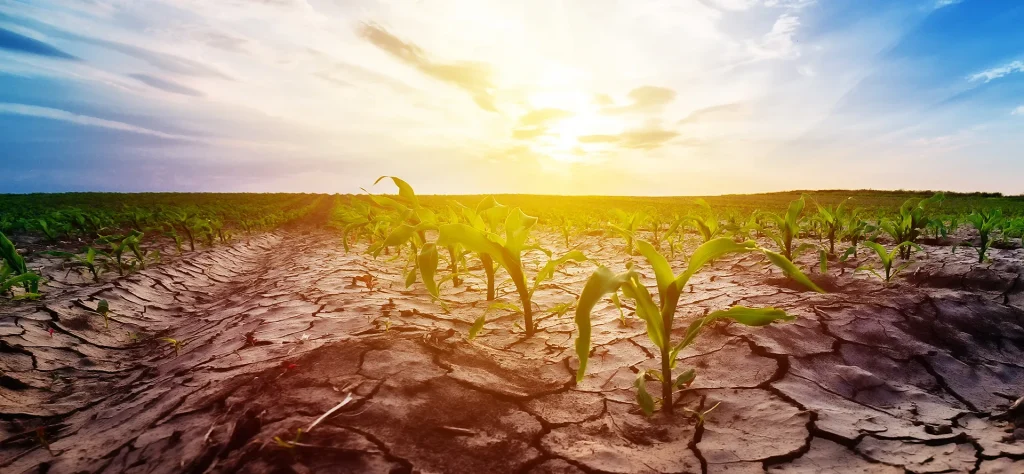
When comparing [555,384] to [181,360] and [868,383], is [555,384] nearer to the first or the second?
[868,383]

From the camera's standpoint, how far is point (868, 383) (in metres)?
1.54

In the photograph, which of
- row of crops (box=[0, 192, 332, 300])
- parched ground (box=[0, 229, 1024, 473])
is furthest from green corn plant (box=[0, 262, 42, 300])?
parched ground (box=[0, 229, 1024, 473])

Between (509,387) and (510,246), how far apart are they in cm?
66

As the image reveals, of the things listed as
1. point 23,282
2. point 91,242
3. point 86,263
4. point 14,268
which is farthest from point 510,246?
point 91,242

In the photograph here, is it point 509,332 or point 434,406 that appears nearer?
point 434,406

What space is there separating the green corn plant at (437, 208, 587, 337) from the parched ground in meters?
0.28

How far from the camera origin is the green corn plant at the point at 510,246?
174cm

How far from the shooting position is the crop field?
3.64 feet

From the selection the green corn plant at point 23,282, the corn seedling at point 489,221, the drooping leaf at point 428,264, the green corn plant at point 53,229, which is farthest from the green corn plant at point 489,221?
the green corn plant at point 53,229

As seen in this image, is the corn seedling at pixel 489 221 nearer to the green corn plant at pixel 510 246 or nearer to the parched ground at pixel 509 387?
the parched ground at pixel 509 387

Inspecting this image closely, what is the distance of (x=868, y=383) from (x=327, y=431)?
1.80 m

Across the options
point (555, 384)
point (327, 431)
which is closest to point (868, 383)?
point (555, 384)

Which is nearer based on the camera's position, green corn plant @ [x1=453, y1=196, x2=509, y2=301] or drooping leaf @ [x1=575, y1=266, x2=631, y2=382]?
drooping leaf @ [x1=575, y1=266, x2=631, y2=382]

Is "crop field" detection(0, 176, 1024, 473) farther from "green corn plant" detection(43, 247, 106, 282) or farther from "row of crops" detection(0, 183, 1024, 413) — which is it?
"green corn plant" detection(43, 247, 106, 282)
